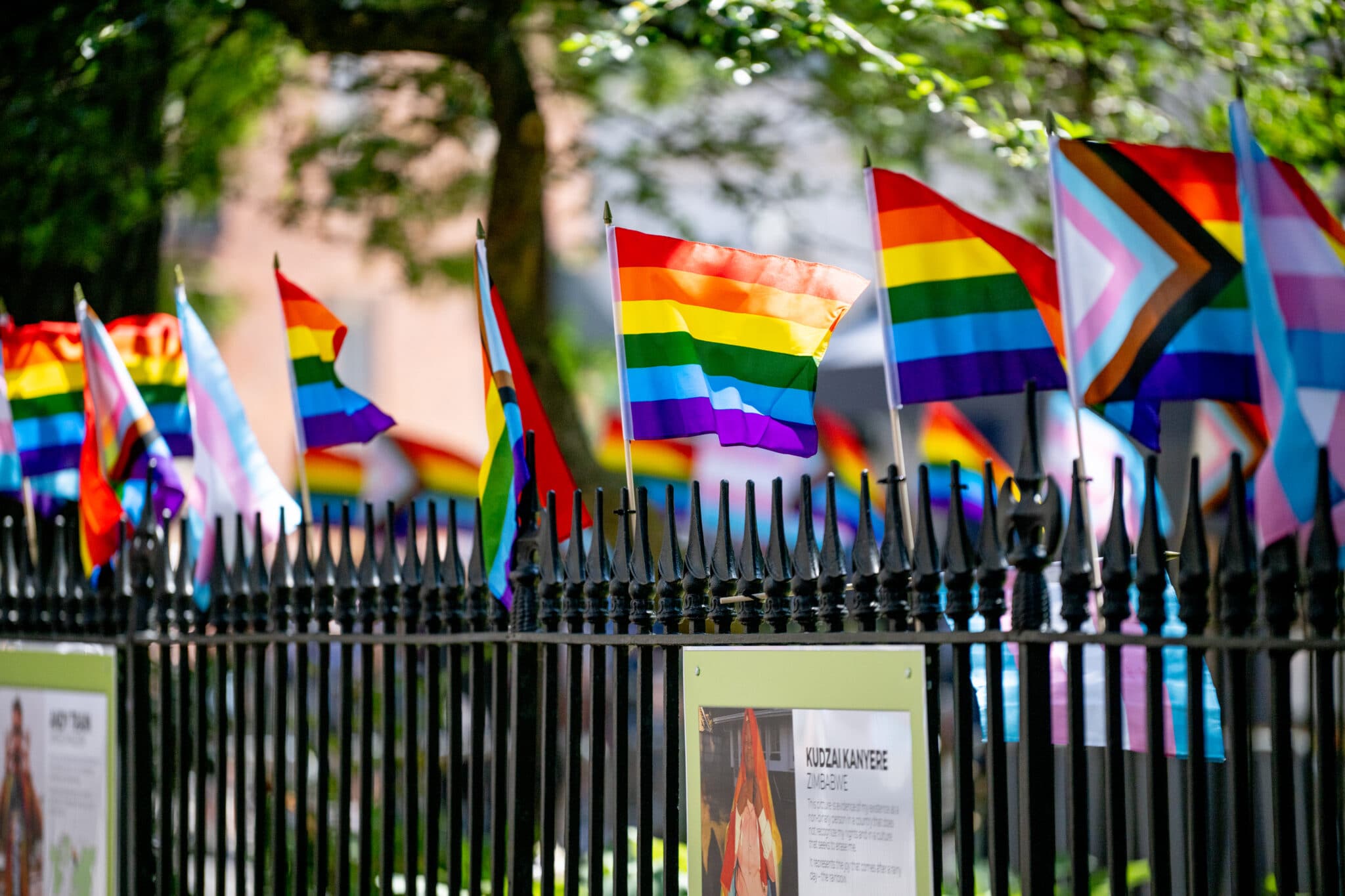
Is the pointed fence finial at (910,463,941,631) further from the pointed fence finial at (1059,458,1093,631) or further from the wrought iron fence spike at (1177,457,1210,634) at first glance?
the wrought iron fence spike at (1177,457,1210,634)

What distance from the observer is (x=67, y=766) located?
5.34 meters

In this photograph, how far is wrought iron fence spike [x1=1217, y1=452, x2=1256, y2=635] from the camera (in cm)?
291

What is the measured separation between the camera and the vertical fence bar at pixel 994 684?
319cm

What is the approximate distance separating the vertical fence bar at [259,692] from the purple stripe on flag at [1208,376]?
3.06 meters

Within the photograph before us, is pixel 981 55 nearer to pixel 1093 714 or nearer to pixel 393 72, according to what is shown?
pixel 393 72

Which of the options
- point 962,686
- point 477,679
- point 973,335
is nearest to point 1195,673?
point 962,686

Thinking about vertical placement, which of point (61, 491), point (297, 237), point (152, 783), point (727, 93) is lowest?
point (152, 783)

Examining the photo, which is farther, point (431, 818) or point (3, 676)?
point (3, 676)

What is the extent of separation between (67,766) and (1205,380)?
4.37m

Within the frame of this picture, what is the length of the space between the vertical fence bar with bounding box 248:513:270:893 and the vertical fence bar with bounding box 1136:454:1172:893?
9.68ft

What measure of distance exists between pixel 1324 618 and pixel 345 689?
10.0 ft

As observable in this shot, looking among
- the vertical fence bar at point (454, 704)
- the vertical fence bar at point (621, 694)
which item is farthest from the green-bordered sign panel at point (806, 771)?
the vertical fence bar at point (454, 704)

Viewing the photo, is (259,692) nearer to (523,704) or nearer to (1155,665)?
(523,704)

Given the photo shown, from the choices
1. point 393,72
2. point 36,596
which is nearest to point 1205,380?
point 36,596
